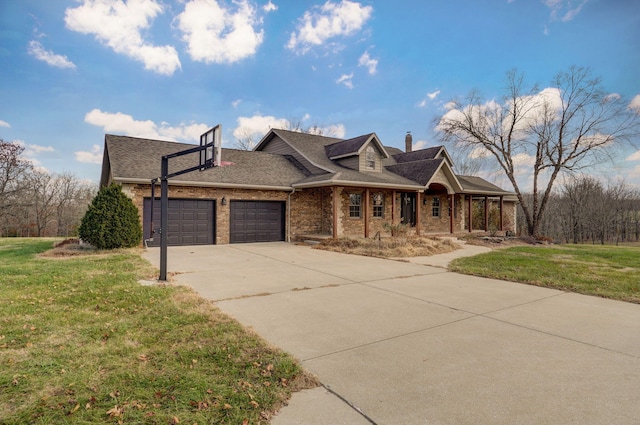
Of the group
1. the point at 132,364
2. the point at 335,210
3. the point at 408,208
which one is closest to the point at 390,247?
the point at 335,210

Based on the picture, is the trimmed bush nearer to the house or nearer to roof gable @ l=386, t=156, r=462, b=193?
the house

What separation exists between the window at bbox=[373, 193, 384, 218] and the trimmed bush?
11938 mm

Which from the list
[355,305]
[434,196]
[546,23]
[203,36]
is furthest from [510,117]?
[355,305]

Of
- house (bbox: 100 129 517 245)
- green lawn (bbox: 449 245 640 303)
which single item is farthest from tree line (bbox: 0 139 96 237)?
green lawn (bbox: 449 245 640 303)

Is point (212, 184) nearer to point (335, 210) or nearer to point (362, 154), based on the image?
point (335, 210)

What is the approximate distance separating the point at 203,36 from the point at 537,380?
1631 centimetres

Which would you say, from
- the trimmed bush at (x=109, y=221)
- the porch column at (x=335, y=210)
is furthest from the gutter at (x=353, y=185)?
the trimmed bush at (x=109, y=221)

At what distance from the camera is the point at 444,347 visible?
146 inches

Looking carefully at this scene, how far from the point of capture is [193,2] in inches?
471

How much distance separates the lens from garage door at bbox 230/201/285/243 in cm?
1582

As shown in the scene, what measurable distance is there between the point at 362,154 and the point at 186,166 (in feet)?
30.1

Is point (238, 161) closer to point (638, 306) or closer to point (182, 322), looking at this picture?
point (182, 322)

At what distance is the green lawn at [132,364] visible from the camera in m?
2.40

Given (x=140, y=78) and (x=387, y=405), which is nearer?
(x=387, y=405)
